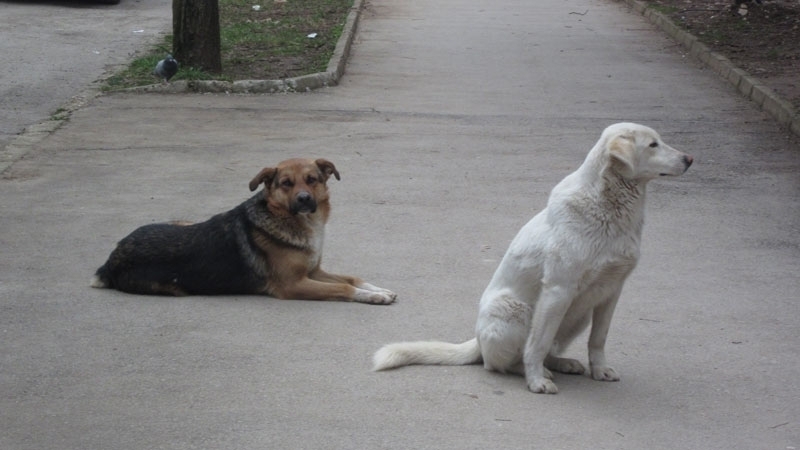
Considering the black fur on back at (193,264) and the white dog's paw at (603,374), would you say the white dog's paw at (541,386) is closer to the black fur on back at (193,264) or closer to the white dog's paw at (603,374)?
the white dog's paw at (603,374)

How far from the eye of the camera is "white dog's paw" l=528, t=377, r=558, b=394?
5.45m

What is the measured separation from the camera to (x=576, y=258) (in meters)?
5.31

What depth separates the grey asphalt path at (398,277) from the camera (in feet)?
16.8

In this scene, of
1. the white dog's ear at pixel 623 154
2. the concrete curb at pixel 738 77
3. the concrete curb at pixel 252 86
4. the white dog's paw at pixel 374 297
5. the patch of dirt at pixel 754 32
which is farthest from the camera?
the patch of dirt at pixel 754 32

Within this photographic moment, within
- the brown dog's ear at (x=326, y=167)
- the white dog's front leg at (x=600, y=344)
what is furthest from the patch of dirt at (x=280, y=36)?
the white dog's front leg at (x=600, y=344)

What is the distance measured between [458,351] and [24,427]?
2.22 meters

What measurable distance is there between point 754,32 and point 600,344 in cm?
1349

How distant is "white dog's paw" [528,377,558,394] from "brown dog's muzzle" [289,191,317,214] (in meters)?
2.07

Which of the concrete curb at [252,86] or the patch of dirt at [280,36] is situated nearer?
the concrete curb at [252,86]

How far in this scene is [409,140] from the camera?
1168cm

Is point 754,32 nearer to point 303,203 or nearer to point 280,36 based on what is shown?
point 280,36

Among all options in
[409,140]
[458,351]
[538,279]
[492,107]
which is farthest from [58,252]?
[492,107]

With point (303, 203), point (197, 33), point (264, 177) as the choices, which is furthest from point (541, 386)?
point (197, 33)

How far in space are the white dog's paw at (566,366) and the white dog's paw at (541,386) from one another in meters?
0.35
